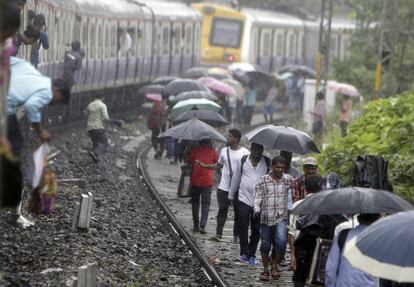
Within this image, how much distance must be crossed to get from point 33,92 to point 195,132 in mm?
7514

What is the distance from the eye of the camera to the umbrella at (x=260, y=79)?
39.8 m

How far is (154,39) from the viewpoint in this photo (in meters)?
40.8

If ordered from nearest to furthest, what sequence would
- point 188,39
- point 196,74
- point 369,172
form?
1. point 369,172
2. point 196,74
3. point 188,39

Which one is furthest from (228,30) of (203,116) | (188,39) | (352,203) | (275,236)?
(352,203)

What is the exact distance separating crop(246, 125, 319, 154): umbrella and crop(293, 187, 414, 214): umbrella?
4.25 metres

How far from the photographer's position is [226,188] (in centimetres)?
1596

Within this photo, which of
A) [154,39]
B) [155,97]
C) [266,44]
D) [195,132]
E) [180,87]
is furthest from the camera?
[266,44]

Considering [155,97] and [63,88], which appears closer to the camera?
[63,88]

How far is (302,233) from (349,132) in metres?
10.0

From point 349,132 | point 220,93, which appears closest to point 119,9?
point 220,93

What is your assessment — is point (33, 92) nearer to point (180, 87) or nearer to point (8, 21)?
point (8, 21)

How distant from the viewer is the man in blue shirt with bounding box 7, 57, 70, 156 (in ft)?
32.8

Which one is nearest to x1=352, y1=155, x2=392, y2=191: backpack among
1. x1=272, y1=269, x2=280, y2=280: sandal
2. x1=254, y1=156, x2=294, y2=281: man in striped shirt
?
x1=254, y1=156, x2=294, y2=281: man in striped shirt

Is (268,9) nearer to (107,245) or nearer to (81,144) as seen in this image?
(81,144)
